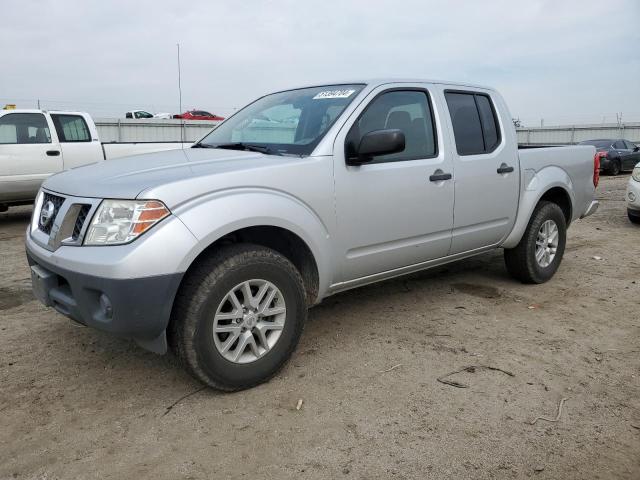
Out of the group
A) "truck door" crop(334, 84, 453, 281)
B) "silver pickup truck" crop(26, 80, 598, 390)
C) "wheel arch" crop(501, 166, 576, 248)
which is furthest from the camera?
"wheel arch" crop(501, 166, 576, 248)

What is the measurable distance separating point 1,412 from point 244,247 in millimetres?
1510

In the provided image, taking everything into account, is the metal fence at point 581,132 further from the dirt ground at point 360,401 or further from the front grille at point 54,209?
the front grille at point 54,209

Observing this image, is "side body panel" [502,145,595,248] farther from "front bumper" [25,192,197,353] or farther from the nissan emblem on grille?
the nissan emblem on grille

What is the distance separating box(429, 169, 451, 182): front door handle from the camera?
3920mm

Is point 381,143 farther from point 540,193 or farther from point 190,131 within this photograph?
point 190,131

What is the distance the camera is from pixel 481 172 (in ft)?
14.1

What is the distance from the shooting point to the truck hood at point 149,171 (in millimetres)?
2771

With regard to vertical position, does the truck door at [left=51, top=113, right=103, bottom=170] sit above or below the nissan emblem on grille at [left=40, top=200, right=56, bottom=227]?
above

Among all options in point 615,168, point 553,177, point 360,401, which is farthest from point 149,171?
point 615,168

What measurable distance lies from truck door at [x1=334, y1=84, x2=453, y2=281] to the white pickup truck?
562 centimetres

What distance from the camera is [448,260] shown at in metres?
4.36

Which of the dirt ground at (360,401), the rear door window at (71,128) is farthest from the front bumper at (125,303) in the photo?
the rear door window at (71,128)

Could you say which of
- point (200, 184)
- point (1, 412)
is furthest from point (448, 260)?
point (1, 412)

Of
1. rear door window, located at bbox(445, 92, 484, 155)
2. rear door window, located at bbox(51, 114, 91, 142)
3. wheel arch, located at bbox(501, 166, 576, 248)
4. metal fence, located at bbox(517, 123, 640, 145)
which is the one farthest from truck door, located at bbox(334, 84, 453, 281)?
metal fence, located at bbox(517, 123, 640, 145)
